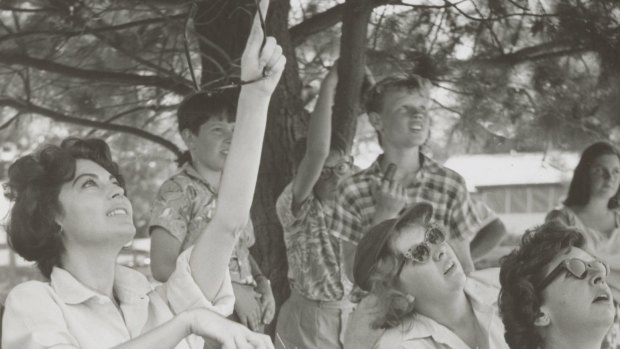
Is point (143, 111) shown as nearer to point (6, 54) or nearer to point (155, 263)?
point (6, 54)

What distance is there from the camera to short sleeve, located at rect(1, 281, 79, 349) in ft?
8.02

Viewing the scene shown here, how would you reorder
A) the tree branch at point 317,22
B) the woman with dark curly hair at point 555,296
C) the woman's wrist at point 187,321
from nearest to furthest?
1. the woman's wrist at point 187,321
2. the woman with dark curly hair at point 555,296
3. the tree branch at point 317,22

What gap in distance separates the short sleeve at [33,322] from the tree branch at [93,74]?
2.54 m

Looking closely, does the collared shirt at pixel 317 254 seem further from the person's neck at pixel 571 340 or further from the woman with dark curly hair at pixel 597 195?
the person's neck at pixel 571 340

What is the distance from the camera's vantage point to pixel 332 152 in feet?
15.1

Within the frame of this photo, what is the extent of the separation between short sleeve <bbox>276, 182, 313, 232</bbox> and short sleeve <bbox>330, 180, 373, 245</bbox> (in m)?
0.24

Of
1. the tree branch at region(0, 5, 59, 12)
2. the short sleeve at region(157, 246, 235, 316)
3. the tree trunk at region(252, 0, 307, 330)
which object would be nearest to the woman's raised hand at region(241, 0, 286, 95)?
the short sleeve at region(157, 246, 235, 316)

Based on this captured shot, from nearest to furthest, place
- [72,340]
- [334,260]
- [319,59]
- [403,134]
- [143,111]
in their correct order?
1. [72,340]
2. [403,134]
3. [334,260]
4. [319,59]
5. [143,111]

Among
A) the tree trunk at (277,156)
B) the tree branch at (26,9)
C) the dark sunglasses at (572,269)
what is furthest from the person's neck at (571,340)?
the tree branch at (26,9)

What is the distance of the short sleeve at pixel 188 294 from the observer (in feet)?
8.61

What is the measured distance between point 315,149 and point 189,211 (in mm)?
765

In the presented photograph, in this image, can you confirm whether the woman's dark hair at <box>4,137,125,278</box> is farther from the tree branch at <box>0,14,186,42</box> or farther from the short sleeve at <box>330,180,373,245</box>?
the tree branch at <box>0,14,186,42</box>

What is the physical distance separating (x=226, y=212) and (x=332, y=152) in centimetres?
201

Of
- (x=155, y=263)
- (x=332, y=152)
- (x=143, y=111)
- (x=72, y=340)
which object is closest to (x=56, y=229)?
(x=72, y=340)
